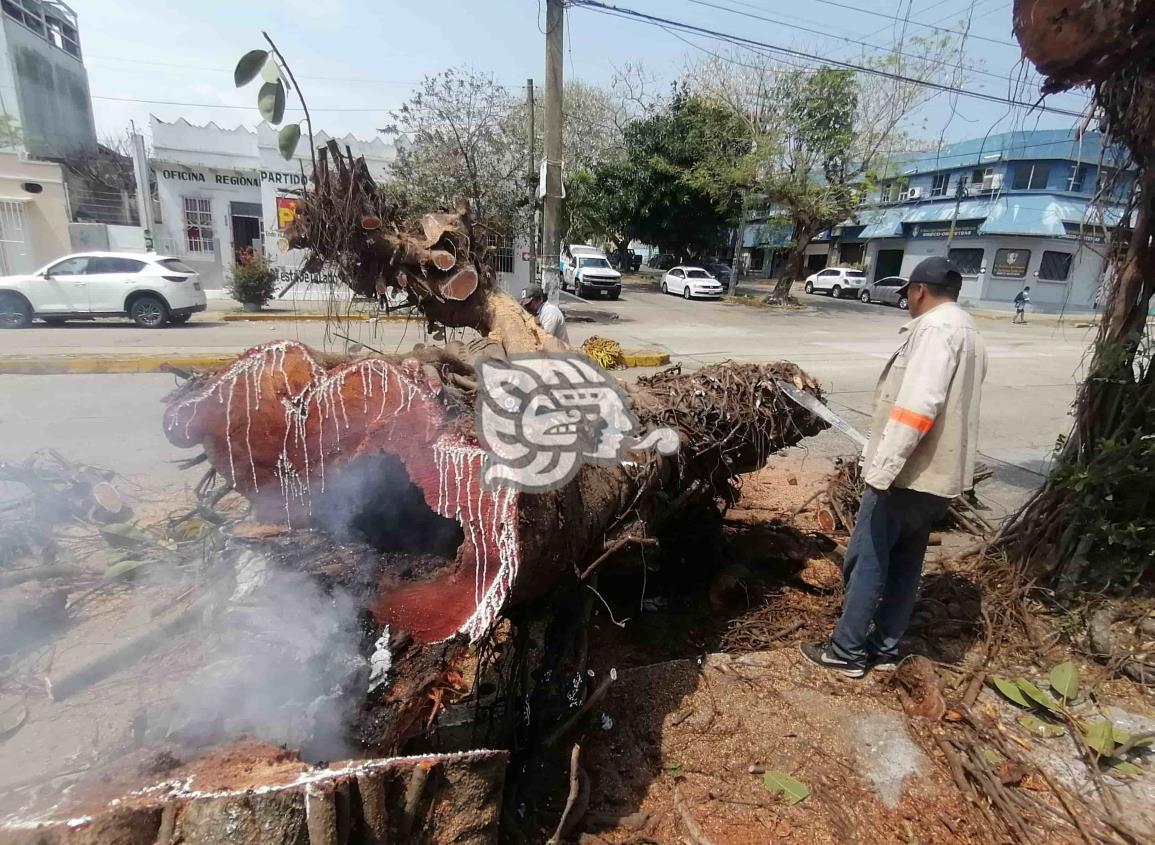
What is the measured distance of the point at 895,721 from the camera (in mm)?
2426

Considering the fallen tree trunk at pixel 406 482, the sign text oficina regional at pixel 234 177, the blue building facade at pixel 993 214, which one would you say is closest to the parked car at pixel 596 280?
the blue building facade at pixel 993 214

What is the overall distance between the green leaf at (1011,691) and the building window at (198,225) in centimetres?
2183

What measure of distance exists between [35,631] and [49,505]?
1.35 metres

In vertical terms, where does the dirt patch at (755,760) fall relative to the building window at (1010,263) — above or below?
below

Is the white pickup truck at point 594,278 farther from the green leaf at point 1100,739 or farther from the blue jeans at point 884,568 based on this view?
the green leaf at point 1100,739

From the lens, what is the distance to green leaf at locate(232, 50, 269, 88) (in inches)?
94.6

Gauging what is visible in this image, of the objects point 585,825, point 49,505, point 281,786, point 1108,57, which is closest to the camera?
point 281,786

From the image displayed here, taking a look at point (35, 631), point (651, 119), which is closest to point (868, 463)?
point (35, 631)

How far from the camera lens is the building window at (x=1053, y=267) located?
26.2 meters

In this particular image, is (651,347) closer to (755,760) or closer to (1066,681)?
(1066,681)

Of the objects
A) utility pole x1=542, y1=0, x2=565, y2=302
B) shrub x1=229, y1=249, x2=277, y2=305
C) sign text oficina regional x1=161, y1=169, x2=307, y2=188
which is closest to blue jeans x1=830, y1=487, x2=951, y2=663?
utility pole x1=542, y1=0, x2=565, y2=302

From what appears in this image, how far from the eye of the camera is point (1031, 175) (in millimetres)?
26500

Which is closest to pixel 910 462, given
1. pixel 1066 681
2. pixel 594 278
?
pixel 1066 681

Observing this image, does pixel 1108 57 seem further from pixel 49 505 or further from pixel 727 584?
pixel 49 505
